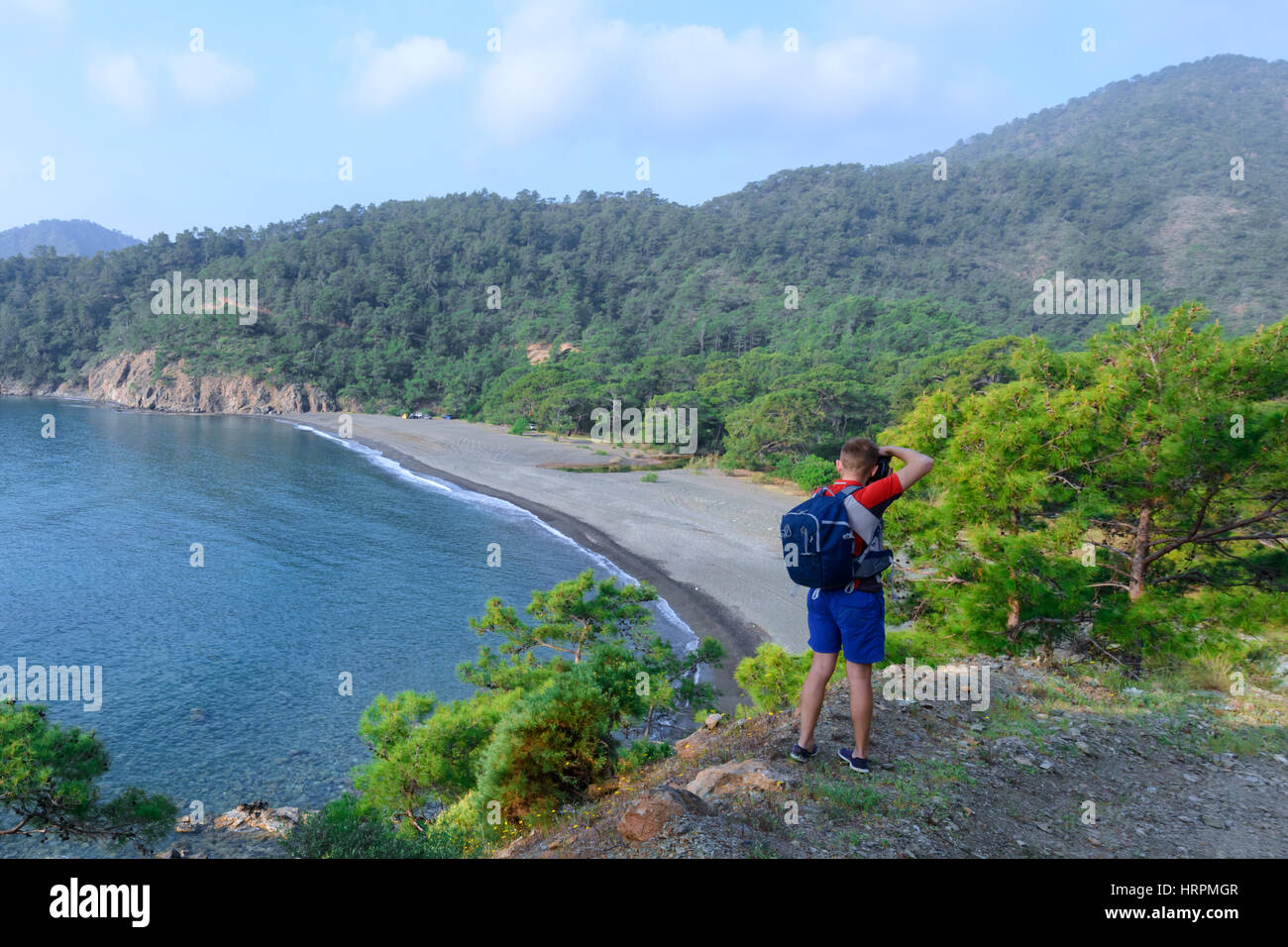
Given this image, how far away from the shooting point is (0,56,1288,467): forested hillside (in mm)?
A: 62750

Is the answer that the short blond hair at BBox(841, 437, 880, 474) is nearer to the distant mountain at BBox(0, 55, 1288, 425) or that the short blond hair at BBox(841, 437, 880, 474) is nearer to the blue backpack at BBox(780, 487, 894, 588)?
the blue backpack at BBox(780, 487, 894, 588)

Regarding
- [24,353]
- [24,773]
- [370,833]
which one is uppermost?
[24,353]

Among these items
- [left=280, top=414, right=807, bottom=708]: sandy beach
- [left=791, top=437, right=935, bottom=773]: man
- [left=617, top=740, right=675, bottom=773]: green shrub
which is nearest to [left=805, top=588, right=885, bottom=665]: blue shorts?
[left=791, top=437, right=935, bottom=773]: man

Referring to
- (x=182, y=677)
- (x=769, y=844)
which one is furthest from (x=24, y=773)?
(x=182, y=677)

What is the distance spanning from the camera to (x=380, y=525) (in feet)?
107

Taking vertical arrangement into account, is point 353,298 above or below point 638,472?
above

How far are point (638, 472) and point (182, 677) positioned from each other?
101ft

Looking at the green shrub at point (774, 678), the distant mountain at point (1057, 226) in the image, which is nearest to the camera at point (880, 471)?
the green shrub at point (774, 678)

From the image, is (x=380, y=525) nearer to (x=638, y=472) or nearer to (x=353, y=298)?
(x=638, y=472)

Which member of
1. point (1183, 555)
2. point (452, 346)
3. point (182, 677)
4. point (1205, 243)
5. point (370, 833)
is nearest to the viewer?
point (370, 833)

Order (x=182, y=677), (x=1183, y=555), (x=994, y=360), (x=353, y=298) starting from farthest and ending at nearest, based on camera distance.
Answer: (x=353, y=298), (x=994, y=360), (x=182, y=677), (x=1183, y=555)

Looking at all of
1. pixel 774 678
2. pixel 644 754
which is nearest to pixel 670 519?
pixel 774 678

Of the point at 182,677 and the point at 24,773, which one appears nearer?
the point at 24,773
